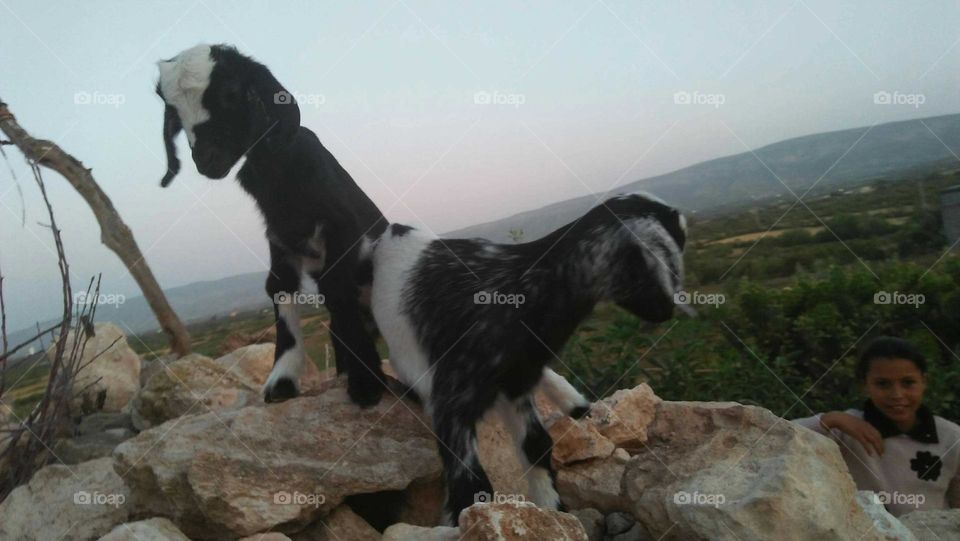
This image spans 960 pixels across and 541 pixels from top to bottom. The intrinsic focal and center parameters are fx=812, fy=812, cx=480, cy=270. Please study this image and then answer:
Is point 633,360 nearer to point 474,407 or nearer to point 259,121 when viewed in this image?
point 474,407

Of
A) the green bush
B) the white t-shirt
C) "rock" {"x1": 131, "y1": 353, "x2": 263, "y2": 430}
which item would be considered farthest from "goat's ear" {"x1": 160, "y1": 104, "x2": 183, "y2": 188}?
the white t-shirt

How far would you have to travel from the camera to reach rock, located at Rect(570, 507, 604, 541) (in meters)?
3.60

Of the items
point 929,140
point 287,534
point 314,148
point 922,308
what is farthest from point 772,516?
point 929,140

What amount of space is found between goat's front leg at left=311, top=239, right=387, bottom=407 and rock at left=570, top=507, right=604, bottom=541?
3.49 ft

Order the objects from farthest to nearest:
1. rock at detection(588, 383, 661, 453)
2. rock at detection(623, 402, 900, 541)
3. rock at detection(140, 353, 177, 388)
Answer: rock at detection(140, 353, 177, 388) → rock at detection(588, 383, 661, 453) → rock at detection(623, 402, 900, 541)

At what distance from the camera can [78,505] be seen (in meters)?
3.68

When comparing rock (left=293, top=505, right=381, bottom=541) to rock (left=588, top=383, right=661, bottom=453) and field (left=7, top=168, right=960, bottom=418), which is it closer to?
rock (left=588, top=383, right=661, bottom=453)

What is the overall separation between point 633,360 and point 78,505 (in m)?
3.63

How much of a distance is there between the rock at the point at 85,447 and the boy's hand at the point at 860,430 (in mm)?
3996

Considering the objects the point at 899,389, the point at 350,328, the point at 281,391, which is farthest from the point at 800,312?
the point at 281,391

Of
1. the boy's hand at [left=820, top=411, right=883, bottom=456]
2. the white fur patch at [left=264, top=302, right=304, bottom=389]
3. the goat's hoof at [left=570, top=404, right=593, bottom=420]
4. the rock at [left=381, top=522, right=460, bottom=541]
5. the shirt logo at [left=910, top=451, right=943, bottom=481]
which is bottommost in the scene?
the shirt logo at [left=910, top=451, right=943, bottom=481]

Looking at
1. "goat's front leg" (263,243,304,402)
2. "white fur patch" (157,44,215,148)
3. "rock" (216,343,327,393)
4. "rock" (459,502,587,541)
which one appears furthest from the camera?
"rock" (216,343,327,393)

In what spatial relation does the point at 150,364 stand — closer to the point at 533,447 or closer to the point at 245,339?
the point at 245,339

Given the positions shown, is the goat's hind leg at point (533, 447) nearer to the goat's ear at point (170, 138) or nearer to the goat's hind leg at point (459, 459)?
the goat's hind leg at point (459, 459)
